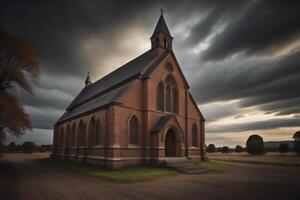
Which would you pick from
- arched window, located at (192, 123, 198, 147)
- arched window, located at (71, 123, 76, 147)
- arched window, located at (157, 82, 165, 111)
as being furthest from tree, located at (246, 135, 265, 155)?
arched window, located at (71, 123, 76, 147)

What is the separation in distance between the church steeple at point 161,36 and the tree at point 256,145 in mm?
31699

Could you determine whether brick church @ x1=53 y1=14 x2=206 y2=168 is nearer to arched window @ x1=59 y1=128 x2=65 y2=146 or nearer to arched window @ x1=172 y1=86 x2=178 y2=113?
arched window @ x1=172 y1=86 x2=178 y2=113

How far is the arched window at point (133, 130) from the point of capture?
25578 millimetres

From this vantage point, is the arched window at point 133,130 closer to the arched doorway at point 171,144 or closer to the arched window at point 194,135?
the arched doorway at point 171,144

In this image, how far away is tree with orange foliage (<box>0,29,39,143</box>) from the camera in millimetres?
21797

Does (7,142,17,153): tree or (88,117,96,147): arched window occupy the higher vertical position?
(88,117,96,147): arched window

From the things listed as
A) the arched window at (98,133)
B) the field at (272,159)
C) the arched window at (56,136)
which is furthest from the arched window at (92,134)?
the field at (272,159)

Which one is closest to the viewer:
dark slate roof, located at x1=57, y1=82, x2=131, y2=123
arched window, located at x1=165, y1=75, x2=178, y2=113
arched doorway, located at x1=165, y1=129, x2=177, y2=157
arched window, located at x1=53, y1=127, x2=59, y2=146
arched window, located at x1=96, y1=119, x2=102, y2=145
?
dark slate roof, located at x1=57, y1=82, x2=131, y2=123

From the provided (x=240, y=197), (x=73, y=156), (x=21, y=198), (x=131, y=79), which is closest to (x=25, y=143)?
(x=73, y=156)

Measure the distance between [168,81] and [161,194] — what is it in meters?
20.6

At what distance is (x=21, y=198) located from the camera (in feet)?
34.3

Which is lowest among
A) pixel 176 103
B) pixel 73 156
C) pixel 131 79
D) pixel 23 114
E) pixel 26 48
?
pixel 73 156

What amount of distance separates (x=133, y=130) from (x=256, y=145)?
35249 mm

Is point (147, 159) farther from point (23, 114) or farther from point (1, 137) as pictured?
point (1, 137)
